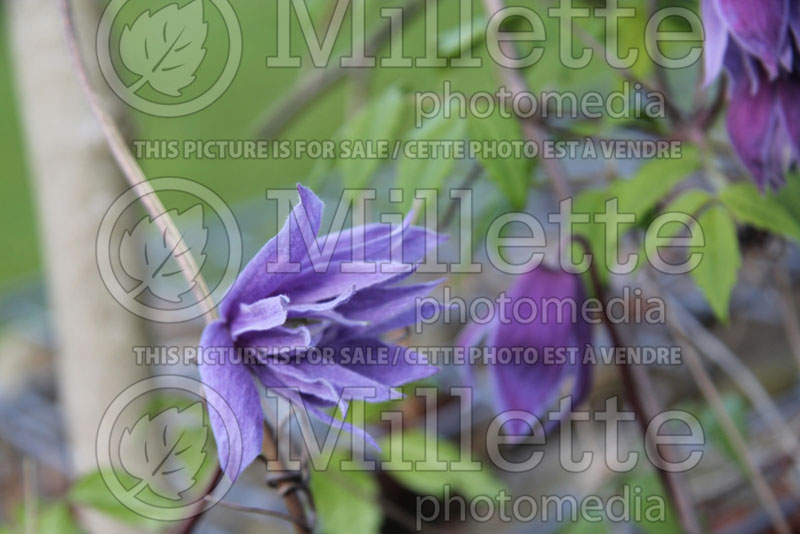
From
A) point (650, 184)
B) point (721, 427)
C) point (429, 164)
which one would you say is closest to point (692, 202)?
point (650, 184)

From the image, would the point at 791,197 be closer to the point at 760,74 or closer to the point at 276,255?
the point at 760,74

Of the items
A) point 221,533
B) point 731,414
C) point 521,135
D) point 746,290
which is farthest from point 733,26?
point 746,290

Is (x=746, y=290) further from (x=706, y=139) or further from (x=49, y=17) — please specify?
(x=49, y=17)

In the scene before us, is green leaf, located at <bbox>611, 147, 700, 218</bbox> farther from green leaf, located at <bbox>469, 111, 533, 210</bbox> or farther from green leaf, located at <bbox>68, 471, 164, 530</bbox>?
green leaf, located at <bbox>68, 471, 164, 530</bbox>

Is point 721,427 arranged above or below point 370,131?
below

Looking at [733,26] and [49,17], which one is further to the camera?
[49,17]

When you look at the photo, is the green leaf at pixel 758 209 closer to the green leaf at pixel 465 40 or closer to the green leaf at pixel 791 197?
the green leaf at pixel 791 197

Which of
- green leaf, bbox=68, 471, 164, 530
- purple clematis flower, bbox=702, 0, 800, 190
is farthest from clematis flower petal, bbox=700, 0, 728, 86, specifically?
green leaf, bbox=68, 471, 164, 530
